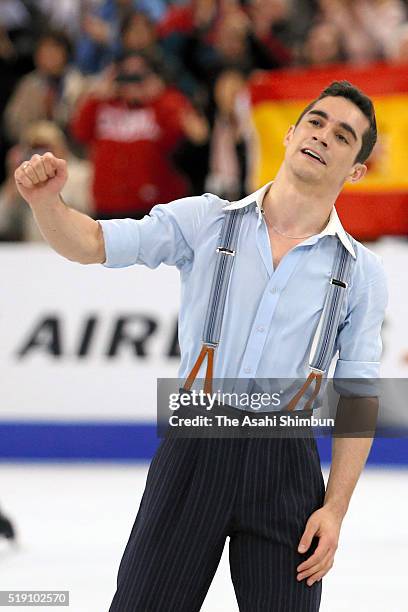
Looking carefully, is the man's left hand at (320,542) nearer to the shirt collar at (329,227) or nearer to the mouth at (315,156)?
the shirt collar at (329,227)

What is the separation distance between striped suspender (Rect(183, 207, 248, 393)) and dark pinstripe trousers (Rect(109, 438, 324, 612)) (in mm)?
169

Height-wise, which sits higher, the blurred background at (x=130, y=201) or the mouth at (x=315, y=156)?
the blurred background at (x=130, y=201)

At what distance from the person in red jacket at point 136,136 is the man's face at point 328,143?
14.1ft

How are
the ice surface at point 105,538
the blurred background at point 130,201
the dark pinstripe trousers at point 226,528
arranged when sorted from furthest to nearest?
the blurred background at point 130,201 < the ice surface at point 105,538 < the dark pinstripe trousers at point 226,528

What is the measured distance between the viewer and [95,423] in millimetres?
5918

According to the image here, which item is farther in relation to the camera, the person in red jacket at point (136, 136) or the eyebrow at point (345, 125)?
the person in red jacket at point (136, 136)

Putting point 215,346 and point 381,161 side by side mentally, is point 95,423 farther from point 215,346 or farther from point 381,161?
point 215,346

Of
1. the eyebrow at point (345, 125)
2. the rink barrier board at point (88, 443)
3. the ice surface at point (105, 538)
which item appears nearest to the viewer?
the eyebrow at point (345, 125)

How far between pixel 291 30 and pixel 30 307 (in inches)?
112

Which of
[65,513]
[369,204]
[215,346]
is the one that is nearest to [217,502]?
[215,346]

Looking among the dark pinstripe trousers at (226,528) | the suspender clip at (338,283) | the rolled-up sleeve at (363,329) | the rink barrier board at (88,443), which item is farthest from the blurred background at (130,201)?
the suspender clip at (338,283)

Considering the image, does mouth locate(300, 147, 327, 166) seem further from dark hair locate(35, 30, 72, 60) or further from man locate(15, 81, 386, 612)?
dark hair locate(35, 30, 72, 60)

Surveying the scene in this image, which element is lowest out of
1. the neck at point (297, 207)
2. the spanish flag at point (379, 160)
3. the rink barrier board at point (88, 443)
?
the neck at point (297, 207)

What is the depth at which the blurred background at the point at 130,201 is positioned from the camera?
185 inches
